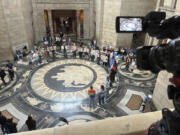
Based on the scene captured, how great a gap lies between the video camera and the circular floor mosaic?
295 inches

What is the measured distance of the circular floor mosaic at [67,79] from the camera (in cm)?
904

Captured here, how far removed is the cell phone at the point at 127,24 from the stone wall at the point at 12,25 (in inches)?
515

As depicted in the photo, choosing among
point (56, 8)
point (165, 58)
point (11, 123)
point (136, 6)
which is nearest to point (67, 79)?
point (11, 123)

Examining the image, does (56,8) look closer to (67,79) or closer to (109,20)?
(109,20)

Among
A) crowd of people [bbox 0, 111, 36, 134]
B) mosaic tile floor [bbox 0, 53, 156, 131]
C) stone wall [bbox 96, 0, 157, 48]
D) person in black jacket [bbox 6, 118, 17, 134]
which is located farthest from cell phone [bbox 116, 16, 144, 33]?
stone wall [bbox 96, 0, 157, 48]

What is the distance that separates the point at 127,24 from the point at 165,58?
804 mm

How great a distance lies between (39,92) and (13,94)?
1459 millimetres

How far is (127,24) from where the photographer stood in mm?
1860

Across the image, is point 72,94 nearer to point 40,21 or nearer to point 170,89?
point 170,89

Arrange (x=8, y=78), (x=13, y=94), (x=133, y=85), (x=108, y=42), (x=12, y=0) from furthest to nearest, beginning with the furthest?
(x=108, y=42) → (x=12, y=0) → (x=8, y=78) → (x=133, y=85) → (x=13, y=94)

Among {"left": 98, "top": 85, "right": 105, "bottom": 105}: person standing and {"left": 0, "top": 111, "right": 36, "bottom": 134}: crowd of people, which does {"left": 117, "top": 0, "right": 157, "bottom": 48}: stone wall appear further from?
{"left": 0, "top": 111, "right": 36, "bottom": 134}: crowd of people

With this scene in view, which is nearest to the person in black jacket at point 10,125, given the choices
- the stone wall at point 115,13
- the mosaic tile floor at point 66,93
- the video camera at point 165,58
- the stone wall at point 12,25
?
the mosaic tile floor at point 66,93

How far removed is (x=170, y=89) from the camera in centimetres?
130

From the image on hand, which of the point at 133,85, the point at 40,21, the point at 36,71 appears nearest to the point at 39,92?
the point at 36,71
